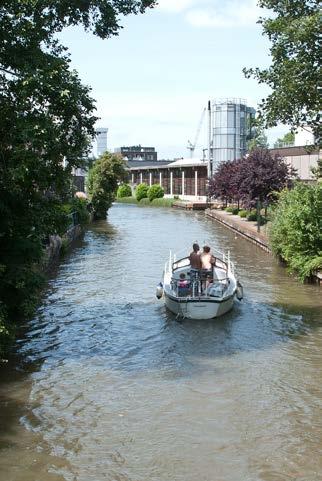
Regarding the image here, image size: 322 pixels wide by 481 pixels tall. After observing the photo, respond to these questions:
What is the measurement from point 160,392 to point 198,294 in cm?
570

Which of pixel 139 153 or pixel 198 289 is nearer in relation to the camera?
pixel 198 289

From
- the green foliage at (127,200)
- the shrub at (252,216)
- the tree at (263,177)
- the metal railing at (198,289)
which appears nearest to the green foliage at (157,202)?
Result: the green foliage at (127,200)

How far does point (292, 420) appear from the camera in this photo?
32.9 ft

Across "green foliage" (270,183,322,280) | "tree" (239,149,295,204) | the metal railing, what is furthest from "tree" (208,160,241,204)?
the metal railing

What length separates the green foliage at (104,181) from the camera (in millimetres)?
53969

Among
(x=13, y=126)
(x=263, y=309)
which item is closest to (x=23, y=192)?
(x=13, y=126)

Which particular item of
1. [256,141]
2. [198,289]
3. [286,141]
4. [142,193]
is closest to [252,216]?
[198,289]

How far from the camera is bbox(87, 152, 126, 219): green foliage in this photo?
5397 centimetres

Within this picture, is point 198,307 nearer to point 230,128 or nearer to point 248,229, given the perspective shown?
point 248,229

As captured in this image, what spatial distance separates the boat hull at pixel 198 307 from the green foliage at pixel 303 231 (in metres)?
6.11

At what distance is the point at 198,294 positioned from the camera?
1666 centimetres

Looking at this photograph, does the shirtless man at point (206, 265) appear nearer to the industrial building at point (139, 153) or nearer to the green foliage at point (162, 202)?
the green foliage at point (162, 202)

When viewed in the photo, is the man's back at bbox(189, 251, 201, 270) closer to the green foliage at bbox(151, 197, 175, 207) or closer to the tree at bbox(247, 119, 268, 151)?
the tree at bbox(247, 119, 268, 151)

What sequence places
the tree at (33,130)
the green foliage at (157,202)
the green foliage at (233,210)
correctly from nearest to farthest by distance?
the tree at (33,130)
the green foliage at (233,210)
the green foliage at (157,202)
